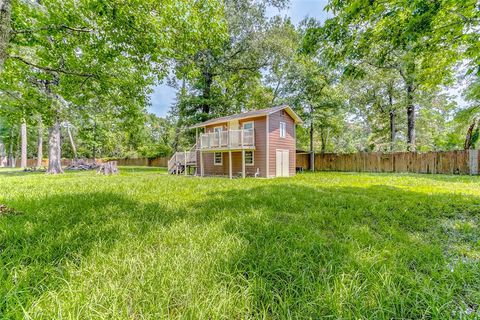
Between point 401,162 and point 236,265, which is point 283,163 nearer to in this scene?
point 401,162

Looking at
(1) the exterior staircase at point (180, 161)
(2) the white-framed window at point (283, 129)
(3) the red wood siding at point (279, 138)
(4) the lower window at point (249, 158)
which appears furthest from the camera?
(1) the exterior staircase at point (180, 161)

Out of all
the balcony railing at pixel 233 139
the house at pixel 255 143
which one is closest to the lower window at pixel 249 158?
the house at pixel 255 143

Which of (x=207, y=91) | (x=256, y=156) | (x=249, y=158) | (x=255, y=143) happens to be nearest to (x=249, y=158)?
(x=249, y=158)

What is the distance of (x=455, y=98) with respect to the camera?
17.9 m

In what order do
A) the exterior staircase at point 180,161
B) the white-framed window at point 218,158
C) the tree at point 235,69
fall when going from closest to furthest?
the white-framed window at point 218,158 → the tree at point 235,69 → the exterior staircase at point 180,161

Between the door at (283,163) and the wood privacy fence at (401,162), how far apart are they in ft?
21.3

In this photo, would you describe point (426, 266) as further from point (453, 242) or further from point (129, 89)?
point (129, 89)

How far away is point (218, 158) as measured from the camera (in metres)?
16.7

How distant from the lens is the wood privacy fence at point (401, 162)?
1278cm

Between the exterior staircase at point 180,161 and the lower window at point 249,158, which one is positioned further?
the exterior staircase at point 180,161

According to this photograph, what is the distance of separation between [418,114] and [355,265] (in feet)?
84.3

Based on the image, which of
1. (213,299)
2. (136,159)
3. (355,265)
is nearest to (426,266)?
(355,265)

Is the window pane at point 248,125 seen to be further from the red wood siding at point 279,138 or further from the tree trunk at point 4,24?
the tree trunk at point 4,24

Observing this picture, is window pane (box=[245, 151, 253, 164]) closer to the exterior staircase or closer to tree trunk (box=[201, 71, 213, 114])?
the exterior staircase
